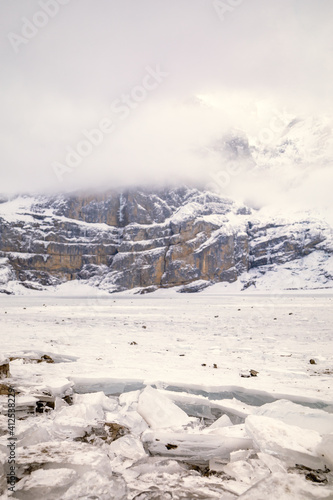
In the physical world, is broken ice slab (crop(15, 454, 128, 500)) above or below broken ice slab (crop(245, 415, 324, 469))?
above

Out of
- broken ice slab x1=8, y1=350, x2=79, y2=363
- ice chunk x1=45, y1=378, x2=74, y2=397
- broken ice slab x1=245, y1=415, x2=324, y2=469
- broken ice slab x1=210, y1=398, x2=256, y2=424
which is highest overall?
broken ice slab x1=245, y1=415, x2=324, y2=469

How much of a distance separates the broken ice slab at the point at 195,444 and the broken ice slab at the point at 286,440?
0.45ft

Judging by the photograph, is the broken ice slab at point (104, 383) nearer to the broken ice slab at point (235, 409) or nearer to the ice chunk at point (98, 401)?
the ice chunk at point (98, 401)

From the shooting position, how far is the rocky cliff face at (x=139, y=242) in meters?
160

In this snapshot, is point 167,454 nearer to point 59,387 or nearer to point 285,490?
point 285,490

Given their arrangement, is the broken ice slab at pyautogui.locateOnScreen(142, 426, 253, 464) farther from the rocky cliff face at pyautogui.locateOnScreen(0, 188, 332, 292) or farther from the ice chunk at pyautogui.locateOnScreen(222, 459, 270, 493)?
the rocky cliff face at pyautogui.locateOnScreen(0, 188, 332, 292)

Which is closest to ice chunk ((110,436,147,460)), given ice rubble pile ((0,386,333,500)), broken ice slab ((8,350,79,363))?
ice rubble pile ((0,386,333,500))

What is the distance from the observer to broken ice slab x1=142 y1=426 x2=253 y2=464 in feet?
7.75

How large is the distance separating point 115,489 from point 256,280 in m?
169

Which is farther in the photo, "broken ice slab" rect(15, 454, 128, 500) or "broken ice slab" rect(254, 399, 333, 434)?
"broken ice slab" rect(254, 399, 333, 434)

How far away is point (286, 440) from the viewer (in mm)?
2301

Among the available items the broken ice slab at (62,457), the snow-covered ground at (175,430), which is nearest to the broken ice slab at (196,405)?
the snow-covered ground at (175,430)

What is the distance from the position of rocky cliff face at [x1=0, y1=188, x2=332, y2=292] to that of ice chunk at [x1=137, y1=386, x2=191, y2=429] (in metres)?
154

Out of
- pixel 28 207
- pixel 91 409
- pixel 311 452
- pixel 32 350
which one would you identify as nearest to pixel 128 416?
pixel 91 409
